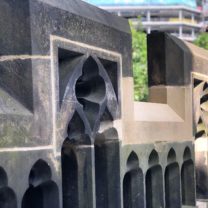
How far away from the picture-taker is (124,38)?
4176 millimetres

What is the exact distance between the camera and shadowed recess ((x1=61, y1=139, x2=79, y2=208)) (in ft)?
11.7

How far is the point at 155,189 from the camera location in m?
4.73

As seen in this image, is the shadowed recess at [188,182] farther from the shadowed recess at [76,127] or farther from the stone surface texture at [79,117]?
the shadowed recess at [76,127]

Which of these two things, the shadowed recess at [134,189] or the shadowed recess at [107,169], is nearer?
the shadowed recess at [107,169]

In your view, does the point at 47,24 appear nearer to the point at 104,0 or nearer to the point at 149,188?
the point at 149,188

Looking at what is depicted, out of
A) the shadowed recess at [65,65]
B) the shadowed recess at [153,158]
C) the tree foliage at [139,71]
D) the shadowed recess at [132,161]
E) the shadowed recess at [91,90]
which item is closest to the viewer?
the shadowed recess at [65,65]

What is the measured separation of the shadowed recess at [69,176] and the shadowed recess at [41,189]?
0.34 m

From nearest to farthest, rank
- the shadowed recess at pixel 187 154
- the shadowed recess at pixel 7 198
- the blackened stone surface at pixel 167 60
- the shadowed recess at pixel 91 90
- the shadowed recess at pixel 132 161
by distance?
the shadowed recess at pixel 7 198
the shadowed recess at pixel 91 90
the shadowed recess at pixel 132 161
the blackened stone surface at pixel 167 60
the shadowed recess at pixel 187 154

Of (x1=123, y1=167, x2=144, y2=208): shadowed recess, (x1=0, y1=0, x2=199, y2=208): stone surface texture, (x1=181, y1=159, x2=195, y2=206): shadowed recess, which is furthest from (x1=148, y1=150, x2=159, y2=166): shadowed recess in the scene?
(x1=181, y1=159, x2=195, y2=206): shadowed recess

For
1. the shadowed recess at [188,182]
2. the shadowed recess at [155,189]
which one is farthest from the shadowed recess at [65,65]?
the shadowed recess at [188,182]

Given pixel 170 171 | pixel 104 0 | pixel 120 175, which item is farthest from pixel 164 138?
pixel 104 0

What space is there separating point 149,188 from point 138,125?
682 millimetres

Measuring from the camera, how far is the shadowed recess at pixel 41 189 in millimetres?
3082

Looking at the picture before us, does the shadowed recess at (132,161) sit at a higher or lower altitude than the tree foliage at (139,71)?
lower
